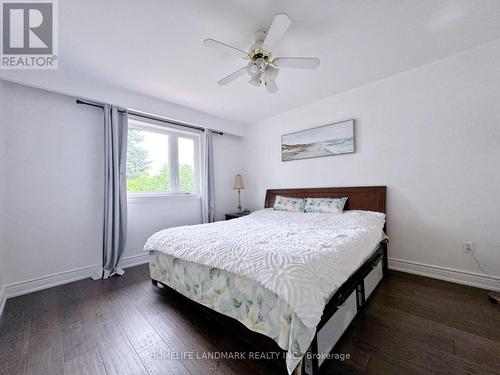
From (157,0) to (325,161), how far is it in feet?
8.83

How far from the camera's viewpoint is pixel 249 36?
1761 mm

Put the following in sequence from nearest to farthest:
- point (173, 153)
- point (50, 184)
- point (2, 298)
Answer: point (2, 298), point (50, 184), point (173, 153)

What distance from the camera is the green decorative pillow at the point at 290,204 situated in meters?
Result: 3.01

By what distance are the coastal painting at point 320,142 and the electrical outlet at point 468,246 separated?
1569mm

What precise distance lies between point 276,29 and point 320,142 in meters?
2.00

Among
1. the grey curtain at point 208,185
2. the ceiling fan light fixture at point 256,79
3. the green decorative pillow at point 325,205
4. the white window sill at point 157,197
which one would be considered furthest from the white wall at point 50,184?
the green decorative pillow at point 325,205

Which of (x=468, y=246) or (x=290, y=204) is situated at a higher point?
(x=290, y=204)

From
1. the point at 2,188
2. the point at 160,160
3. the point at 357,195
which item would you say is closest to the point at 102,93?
the point at 160,160

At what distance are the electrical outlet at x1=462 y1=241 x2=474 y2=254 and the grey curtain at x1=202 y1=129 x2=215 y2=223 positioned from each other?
11.0 ft

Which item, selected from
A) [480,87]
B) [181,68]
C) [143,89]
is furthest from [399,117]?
[143,89]

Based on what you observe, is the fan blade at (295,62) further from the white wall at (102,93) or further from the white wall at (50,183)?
the white wall at (50,183)

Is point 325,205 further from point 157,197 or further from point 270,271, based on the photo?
point 157,197

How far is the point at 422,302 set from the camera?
1.77m

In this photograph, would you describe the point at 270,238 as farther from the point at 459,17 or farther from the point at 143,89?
the point at 143,89
